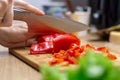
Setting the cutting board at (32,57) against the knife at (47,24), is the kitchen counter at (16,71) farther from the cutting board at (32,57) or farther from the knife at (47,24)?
the knife at (47,24)

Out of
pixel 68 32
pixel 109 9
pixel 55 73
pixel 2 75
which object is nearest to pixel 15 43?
pixel 68 32

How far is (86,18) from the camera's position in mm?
1774

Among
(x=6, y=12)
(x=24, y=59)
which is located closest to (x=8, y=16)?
(x=6, y=12)

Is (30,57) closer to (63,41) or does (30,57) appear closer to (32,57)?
(32,57)

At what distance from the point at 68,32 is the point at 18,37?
0.18 meters

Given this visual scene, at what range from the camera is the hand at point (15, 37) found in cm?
90

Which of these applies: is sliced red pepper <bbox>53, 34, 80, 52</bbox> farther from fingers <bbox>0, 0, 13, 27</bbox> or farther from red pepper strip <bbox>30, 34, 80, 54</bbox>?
fingers <bbox>0, 0, 13, 27</bbox>

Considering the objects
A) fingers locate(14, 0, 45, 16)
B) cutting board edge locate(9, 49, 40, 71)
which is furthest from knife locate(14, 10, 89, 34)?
cutting board edge locate(9, 49, 40, 71)

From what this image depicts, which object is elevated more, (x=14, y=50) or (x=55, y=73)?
(x=55, y=73)

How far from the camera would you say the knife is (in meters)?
0.86

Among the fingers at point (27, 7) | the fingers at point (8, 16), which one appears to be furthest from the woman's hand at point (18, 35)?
the fingers at point (8, 16)

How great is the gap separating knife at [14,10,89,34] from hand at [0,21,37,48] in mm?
26

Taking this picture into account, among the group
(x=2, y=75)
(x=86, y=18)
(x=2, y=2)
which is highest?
(x=2, y=2)

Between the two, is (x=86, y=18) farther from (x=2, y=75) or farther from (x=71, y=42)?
(x=2, y=75)
